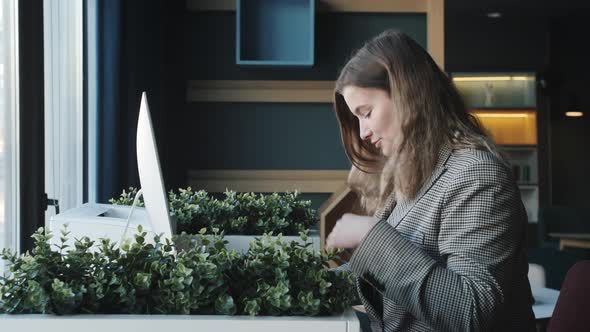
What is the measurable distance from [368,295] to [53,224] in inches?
30.5

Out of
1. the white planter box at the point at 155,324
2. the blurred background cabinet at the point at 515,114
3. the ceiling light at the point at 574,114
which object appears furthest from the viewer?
the ceiling light at the point at 574,114

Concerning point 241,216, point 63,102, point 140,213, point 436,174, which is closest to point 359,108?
point 436,174

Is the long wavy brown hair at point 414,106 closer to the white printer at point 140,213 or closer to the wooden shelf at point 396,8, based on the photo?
the white printer at point 140,213

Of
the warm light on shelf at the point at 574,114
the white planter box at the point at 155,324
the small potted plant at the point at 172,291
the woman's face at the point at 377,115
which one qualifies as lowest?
the white planter box at the point at 155,324

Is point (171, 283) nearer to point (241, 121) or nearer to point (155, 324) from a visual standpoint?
point (155, 324)

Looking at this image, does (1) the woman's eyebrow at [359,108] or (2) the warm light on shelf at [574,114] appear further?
(2) the warm light on shelf at [574,114]

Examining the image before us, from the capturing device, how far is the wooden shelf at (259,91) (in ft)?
13.6

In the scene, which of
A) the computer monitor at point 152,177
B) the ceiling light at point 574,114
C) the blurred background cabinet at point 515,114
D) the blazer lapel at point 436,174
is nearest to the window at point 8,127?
the computer monitor at point 152,177

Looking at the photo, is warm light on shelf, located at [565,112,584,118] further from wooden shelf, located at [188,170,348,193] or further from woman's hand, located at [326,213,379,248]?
woman's hand, located at [326,213,379,248]

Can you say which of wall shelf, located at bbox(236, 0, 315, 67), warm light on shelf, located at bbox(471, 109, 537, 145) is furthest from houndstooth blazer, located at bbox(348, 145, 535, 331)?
warm light on shelf, located at bbox(471, 109, 537, 145)

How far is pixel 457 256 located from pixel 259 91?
287cm

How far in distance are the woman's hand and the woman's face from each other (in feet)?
0.66

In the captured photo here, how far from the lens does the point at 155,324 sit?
1.18m

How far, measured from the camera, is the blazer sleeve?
1.35 metres
